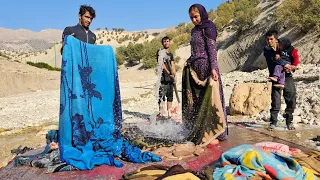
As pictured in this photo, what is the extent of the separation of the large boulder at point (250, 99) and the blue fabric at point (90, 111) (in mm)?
3844

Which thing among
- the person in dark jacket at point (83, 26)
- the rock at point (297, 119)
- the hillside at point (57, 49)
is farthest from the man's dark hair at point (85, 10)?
the hillside at point (57, 49)

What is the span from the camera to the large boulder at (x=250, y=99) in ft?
24.0

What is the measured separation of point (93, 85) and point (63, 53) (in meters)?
0.54

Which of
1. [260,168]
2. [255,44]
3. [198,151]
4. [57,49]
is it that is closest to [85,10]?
[198,151]

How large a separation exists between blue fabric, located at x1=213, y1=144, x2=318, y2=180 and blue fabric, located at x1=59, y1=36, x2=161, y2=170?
3.57ft

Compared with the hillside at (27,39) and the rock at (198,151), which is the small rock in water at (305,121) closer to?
the rock at (198,151)

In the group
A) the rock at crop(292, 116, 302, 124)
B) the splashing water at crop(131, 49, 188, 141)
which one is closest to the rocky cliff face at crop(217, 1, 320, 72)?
the rock at crop(292, 116, 302, 124)

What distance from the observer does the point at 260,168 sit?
9.34 feet

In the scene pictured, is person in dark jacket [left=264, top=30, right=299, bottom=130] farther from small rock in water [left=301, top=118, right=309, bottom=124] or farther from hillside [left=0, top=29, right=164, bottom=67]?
hillside [left=0, top=29, right=164, bottom=67]

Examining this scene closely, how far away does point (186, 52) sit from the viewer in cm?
3234

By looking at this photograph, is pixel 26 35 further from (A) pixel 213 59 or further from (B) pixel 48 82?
(A) pixel 213 59

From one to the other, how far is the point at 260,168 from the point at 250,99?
186 inches

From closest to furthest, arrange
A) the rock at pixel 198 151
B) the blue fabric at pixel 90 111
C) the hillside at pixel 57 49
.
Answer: the blue fabric at pixel 90 111 < the rock at pixel 198 151 < the hillside at pixel 57 49

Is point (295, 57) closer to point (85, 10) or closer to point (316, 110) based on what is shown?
point (316, 110)
